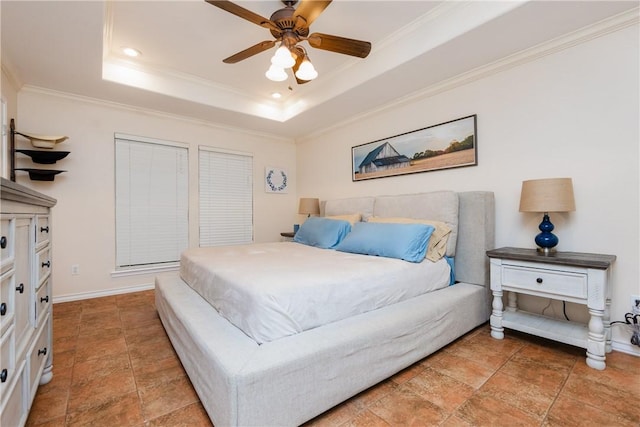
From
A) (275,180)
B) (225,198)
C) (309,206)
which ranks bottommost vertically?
A: (309,206)

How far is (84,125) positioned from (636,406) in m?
5.32

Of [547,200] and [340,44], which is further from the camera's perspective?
[340,44]

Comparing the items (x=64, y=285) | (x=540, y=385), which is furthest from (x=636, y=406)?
(x=64, y=285)

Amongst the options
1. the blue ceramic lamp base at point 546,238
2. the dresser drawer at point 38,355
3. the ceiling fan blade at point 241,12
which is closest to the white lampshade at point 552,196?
the blue ceramic lamp base at point 546,238

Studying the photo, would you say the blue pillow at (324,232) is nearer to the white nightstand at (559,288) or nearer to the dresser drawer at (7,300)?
the white nightstand at (559,288)

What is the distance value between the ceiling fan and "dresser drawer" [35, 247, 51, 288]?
175 centimetres

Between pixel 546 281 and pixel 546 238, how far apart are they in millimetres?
356

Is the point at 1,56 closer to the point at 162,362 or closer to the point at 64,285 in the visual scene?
the point at 64,285

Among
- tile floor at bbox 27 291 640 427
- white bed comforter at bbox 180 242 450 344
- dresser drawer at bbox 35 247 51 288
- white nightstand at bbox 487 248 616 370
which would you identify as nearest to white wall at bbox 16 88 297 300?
tile floor at bbox 27 291 640 427

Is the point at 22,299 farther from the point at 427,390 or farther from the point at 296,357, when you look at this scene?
the point at 427,390

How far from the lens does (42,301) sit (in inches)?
63.7

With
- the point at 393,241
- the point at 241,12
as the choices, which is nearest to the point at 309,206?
the point at 393,241

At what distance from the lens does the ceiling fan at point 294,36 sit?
1860mm

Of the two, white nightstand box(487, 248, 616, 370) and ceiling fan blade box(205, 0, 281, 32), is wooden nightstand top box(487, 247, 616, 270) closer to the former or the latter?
white nightstand box(487, 248, 616, 370)
